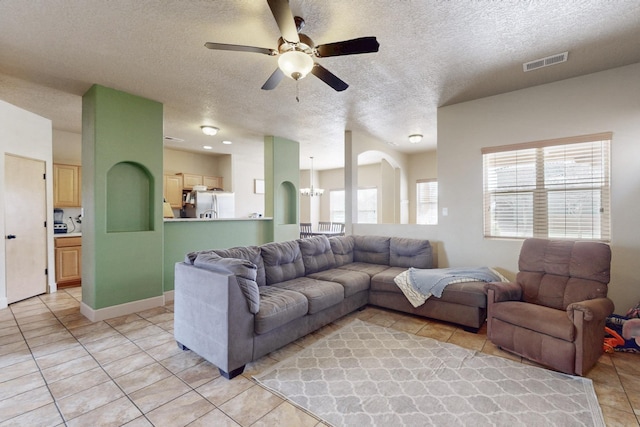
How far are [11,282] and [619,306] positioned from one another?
7742 mm

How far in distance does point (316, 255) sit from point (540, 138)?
3.23 metres

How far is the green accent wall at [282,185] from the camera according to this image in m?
5.88

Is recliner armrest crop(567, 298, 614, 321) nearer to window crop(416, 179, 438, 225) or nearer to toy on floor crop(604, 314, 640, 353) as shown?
toy on floor crop(604, 314, 640, 353)

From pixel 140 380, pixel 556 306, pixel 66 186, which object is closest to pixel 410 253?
pixel 556 306

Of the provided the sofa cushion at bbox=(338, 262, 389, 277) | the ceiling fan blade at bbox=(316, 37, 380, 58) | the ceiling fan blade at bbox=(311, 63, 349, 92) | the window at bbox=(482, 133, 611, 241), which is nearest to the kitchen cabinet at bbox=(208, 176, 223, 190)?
the sofa cushion at bbox=(338, 262, 389, 277)

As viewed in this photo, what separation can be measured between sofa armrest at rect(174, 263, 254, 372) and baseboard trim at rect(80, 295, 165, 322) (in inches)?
65.2

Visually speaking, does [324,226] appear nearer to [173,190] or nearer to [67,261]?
[173,190]

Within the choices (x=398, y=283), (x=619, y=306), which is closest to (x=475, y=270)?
(x=398, y=283)

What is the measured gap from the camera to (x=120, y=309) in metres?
3.66

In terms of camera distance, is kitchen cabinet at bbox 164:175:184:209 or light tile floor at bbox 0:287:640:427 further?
kitchen cabinet at bbox 164:175:184:209

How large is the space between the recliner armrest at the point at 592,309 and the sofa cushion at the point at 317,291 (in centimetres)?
206

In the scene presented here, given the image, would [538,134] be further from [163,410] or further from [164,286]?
[164,286]

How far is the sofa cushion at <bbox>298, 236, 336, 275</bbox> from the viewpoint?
3926 millimetres

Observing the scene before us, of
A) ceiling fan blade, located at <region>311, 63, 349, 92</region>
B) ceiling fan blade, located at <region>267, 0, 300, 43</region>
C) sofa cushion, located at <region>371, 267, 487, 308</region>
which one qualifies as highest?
ceiling fan blade, located at <region>267, 0, 300, 43</region>
